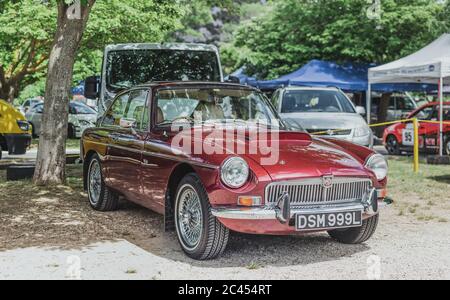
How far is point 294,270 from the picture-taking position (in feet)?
16.5

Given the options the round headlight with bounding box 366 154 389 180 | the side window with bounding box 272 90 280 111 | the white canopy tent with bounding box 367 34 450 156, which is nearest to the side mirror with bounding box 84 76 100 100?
the side window with bounding box 272 90 280 111

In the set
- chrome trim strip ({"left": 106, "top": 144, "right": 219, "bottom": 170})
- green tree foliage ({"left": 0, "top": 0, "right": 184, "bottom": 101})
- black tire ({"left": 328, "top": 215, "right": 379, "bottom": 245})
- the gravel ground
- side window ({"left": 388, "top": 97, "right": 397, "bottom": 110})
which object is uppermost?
green tree foliage ({"left": 0, "top": 0, "right": 184, "bottom": 101})

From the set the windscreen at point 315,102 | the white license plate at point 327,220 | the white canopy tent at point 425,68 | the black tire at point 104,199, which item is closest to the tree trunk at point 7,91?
the white canopy tent at point 425,68

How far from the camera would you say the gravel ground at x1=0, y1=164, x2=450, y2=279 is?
497cm

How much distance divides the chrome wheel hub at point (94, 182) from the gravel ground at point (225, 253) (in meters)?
0.19

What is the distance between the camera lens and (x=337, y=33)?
25.0m

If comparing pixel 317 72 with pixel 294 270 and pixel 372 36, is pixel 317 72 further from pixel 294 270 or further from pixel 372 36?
pixel 294 270

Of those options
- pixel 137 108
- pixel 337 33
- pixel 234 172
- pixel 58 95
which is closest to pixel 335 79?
pixel 337 33

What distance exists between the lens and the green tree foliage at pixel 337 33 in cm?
2378

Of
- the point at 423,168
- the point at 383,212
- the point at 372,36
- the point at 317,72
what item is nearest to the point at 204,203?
the point at 383,212

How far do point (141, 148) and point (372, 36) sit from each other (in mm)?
20074

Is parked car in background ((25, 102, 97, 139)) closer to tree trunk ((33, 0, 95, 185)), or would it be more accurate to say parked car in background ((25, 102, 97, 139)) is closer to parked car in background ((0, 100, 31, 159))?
parked car in background ((0, 100, 31, 159))

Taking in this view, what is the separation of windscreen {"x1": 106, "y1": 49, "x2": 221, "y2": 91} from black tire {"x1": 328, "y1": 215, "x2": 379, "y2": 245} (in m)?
5.38

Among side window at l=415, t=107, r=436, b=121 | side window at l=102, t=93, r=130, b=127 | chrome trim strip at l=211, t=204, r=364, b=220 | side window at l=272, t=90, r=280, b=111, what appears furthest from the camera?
side window at l=415, t=107, r=436, b=121
